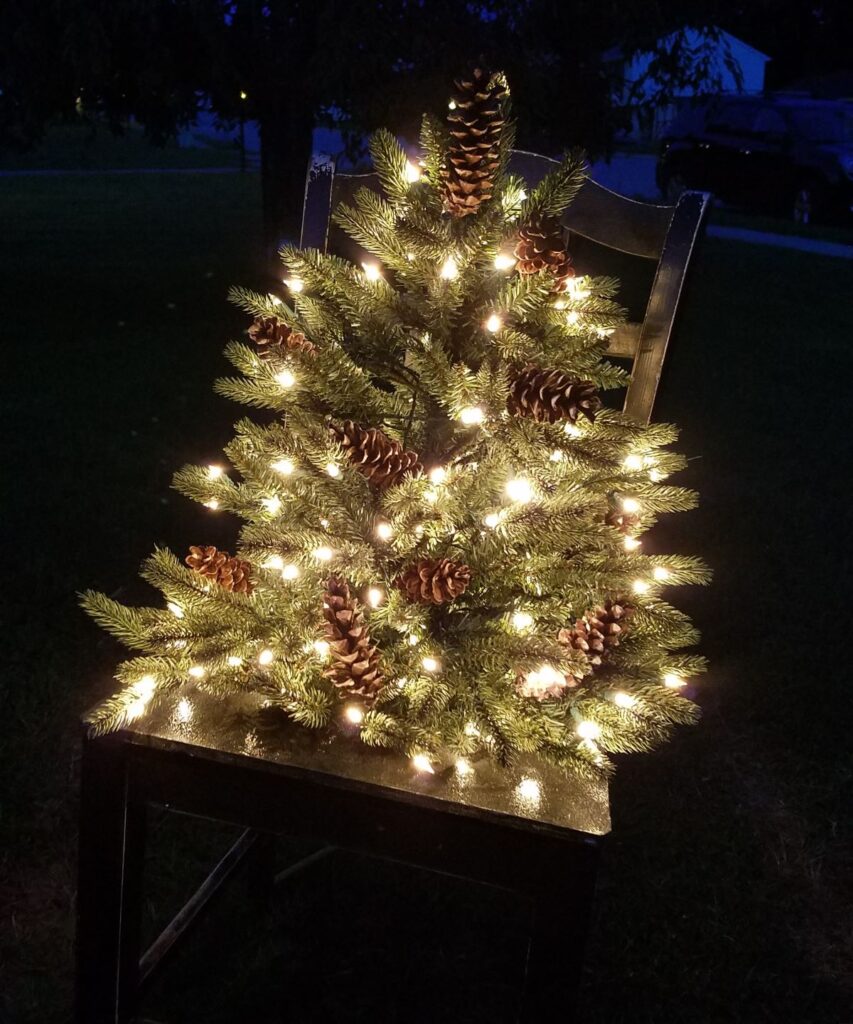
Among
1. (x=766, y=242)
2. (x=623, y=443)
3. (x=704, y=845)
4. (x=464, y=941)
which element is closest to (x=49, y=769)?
(x=464, y=941)

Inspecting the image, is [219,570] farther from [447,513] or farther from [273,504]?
[447,513]

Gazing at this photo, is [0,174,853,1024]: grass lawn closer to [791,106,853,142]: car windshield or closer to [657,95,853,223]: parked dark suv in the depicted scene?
[657,95,853,223]: parked dark suv

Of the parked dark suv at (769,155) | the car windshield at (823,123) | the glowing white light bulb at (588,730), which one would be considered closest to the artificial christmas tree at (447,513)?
the glowing white light bulb at (588,730)

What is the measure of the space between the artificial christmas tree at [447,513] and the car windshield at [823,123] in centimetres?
2015

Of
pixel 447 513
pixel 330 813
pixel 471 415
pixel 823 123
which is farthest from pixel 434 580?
pixel 823 123

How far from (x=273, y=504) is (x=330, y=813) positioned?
0.58 metres

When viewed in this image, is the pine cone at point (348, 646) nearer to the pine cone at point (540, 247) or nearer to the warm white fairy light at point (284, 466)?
the warm white fairy light at point (284, 466)

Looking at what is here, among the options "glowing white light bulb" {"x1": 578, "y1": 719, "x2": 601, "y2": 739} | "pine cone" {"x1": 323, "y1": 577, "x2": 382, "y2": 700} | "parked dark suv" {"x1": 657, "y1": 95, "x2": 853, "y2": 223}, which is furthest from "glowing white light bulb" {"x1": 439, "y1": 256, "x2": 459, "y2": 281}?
"parked dark suv" {"x1": 657, "y1": 95, "x2": 853, "y2": 223}

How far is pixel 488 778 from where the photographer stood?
1.82 meters

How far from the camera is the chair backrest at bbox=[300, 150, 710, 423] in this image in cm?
228

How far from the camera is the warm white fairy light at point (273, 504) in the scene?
80.4 inches

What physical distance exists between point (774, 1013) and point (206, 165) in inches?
1212

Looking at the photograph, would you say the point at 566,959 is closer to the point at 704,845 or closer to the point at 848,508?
the point at 704,845

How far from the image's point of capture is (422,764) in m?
1.83
